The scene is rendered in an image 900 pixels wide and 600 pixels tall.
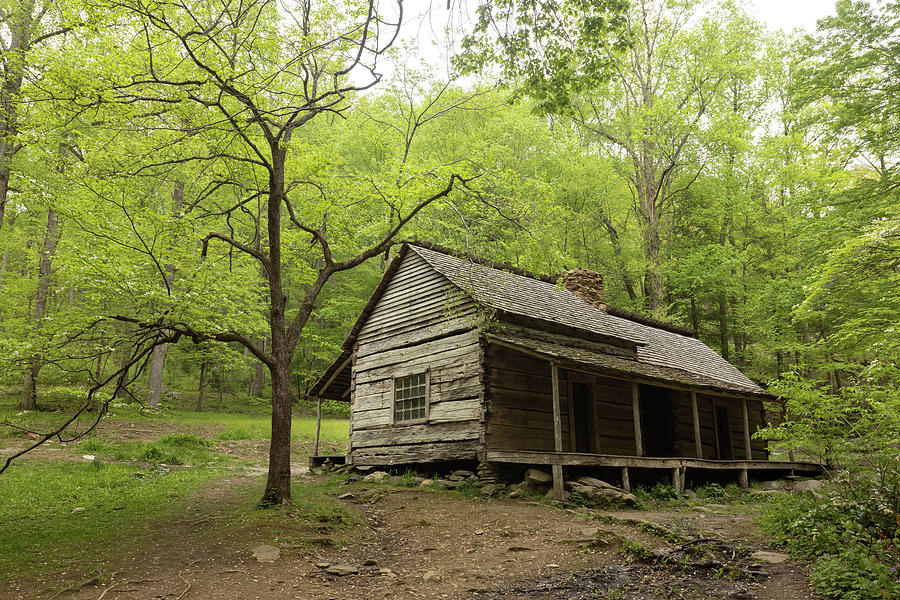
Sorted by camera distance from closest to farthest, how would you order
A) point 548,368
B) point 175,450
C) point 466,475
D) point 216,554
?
point 216,554, point 466,475, point 548,368, point 175,450

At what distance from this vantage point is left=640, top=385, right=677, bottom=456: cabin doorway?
17.5 m

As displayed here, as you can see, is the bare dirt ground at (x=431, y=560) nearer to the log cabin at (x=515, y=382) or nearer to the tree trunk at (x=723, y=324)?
the log cabin at (x=515, y=382)

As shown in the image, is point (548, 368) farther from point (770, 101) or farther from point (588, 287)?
point (770, 101)

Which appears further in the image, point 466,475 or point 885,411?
point 466,475

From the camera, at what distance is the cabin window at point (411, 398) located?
14.9 metres

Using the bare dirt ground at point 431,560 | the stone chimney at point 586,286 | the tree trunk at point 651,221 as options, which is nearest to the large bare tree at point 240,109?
the bare dirt ground at point 431,560

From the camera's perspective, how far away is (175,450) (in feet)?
57.5

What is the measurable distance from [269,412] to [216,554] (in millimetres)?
22971

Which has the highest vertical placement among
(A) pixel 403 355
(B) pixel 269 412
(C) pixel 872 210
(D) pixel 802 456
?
(C) pixel 872 210

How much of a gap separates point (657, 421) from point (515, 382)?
6895 mm

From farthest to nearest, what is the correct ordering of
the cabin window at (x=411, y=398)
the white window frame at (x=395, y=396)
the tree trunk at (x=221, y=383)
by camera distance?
the tree trunk at (x=221, y=383)
the cabin window at (x=411, y=398)
the white window frame at (x=395, y=396)

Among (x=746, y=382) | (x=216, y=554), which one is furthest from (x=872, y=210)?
(x=216, y=554)

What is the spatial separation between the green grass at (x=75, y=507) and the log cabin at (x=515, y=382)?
212 inches

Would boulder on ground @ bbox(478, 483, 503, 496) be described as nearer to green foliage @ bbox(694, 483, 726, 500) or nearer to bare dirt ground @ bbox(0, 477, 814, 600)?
bare dirt ground @ bbox(0, 477, 814, 600)
